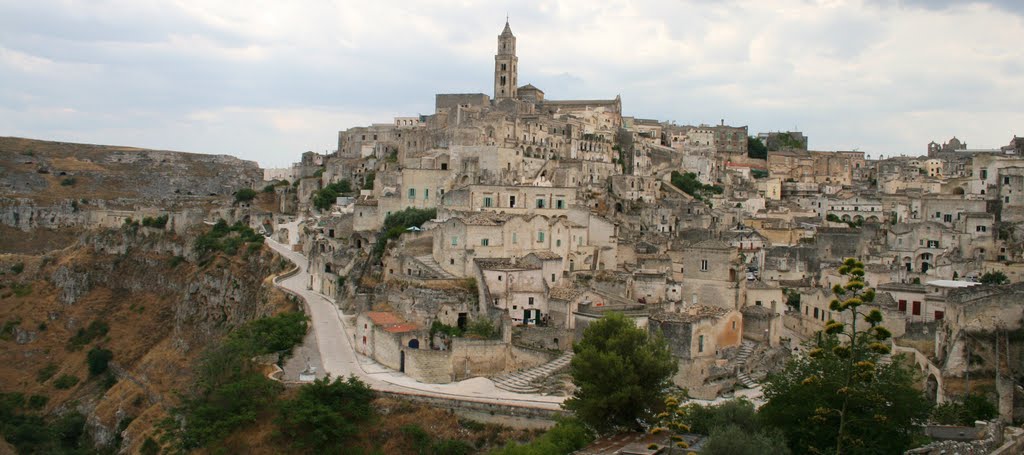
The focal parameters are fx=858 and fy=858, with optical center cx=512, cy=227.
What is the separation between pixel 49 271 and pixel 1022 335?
7314cm

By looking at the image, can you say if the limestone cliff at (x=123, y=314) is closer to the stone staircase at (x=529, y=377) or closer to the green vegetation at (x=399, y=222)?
the green vegetation at (x=399, y=222)

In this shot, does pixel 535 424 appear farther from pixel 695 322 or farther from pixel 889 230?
pixel 889 230

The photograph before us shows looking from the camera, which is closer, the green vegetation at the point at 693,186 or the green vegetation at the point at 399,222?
the green vegetation at the point at 399,222

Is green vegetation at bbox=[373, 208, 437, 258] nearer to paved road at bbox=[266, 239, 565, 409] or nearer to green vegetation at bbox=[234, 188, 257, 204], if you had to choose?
paved road at bbox=[266, 239, 565, 409]

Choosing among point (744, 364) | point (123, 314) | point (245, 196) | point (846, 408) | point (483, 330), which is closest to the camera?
point (846, 408)

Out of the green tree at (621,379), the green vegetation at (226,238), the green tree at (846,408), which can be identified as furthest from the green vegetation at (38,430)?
the green tree at (846,408)

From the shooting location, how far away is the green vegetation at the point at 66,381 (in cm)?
5866

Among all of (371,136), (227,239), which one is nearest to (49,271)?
(227,239)

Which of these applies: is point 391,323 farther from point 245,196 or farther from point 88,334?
point 245,196

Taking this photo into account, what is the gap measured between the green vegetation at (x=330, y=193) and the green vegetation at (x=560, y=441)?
149 feet

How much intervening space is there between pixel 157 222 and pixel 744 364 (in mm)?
59471

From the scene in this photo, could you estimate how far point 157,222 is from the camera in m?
75.8

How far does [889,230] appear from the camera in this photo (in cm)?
4972

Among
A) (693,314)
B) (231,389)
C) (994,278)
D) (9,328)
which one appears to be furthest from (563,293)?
(9,328)
